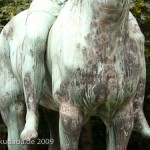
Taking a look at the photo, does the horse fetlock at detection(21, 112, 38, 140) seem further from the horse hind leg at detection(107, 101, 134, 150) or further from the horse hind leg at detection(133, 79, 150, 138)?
the horse hind leg at detection(133, 79, 150, 138)

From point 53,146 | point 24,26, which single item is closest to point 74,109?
point 24,26

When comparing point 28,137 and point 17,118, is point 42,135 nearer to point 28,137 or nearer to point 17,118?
point 17,118

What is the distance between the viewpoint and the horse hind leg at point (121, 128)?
3162 mm

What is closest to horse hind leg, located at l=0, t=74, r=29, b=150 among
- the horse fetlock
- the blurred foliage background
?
the horse fetlock

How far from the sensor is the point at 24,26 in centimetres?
378

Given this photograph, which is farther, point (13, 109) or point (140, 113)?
point (13, 109)

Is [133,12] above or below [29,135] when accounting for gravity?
below

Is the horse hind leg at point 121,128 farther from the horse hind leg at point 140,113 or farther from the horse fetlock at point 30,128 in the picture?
the horse fetlock at point 30,128

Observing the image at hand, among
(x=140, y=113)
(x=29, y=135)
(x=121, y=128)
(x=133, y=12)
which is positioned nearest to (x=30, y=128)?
(x=29, y=135)

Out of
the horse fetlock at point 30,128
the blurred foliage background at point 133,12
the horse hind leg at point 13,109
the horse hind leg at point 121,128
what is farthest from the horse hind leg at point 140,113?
the blurred foliage background at point 133,12

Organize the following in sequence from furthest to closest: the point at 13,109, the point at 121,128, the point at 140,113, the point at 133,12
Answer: the point at 133,12 < the point at 13,109 < the point at 140,113 < the point at 121,128

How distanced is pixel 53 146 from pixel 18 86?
2.04 feet

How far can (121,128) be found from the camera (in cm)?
318

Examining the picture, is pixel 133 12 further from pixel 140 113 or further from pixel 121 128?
pixel 121 128
